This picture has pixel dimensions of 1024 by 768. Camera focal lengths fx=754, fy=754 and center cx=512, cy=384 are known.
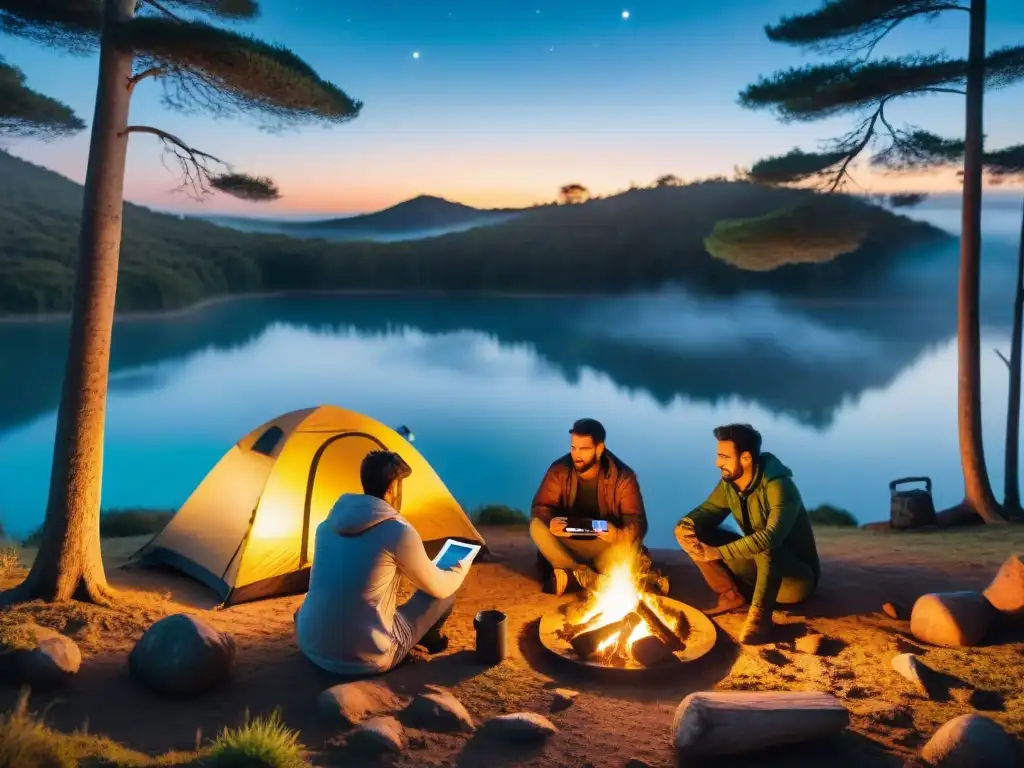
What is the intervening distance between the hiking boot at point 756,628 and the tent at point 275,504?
8.99 feet

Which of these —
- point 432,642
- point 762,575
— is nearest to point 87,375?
point 432,642

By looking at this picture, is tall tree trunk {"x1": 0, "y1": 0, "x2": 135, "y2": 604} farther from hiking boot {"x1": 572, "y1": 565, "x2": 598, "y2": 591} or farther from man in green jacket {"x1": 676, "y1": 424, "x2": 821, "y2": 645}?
man in green jacket {"x1": 676, "y1": 424, "x2": 821, "y2": 645}

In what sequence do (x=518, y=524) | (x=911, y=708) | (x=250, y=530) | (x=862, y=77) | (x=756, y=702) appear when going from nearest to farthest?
(x=756, y=702), (x=911, y=708), (x=250, y=530), (x=862, y=77), (x=518, y=524)

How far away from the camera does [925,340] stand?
119ft

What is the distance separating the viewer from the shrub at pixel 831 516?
11594 millimetres

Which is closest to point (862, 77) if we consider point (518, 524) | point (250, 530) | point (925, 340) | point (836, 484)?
point (518, 524)

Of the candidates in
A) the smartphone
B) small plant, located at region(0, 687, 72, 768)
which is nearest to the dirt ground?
small plant, located at region(0, 687, 72, 768)

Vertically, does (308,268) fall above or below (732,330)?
above

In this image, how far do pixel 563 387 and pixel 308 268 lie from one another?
45.4ft

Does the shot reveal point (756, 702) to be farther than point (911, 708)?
No

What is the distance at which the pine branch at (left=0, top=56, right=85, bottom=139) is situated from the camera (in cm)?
595

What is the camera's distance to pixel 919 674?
373cm

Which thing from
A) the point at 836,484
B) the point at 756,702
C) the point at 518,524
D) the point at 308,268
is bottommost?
the point at 836,484

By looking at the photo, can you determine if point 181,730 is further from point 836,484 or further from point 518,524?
point 836,484
